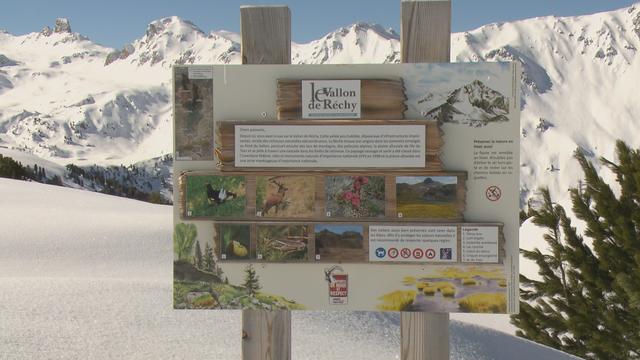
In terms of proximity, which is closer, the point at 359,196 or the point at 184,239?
the point at 359,196

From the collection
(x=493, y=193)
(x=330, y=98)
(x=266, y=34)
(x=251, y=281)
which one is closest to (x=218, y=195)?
(x=251, y=281)

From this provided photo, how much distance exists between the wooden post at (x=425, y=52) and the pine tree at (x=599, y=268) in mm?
2618

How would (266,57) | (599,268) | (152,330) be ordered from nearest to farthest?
(266,57) → (152,330) → (599,268)

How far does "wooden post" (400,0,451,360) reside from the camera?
3500 millimetres

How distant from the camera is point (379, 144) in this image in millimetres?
3348

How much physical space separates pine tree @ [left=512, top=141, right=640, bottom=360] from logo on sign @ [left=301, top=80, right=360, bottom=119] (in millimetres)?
3386

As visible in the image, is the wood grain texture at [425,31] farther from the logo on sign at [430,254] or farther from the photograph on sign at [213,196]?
the photograph on sign at [213,196]

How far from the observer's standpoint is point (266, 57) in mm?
3602

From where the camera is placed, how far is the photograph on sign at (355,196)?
11.1 ft

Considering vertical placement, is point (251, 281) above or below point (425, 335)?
above

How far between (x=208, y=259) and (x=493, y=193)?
1610 mm

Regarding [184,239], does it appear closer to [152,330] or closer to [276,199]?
[276,199]

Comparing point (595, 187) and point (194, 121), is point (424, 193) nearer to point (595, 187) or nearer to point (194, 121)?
point (194, 121)

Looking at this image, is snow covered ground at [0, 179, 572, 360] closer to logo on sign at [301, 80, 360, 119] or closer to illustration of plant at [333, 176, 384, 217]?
illustration of plant at [333, 176, 384, 217]
